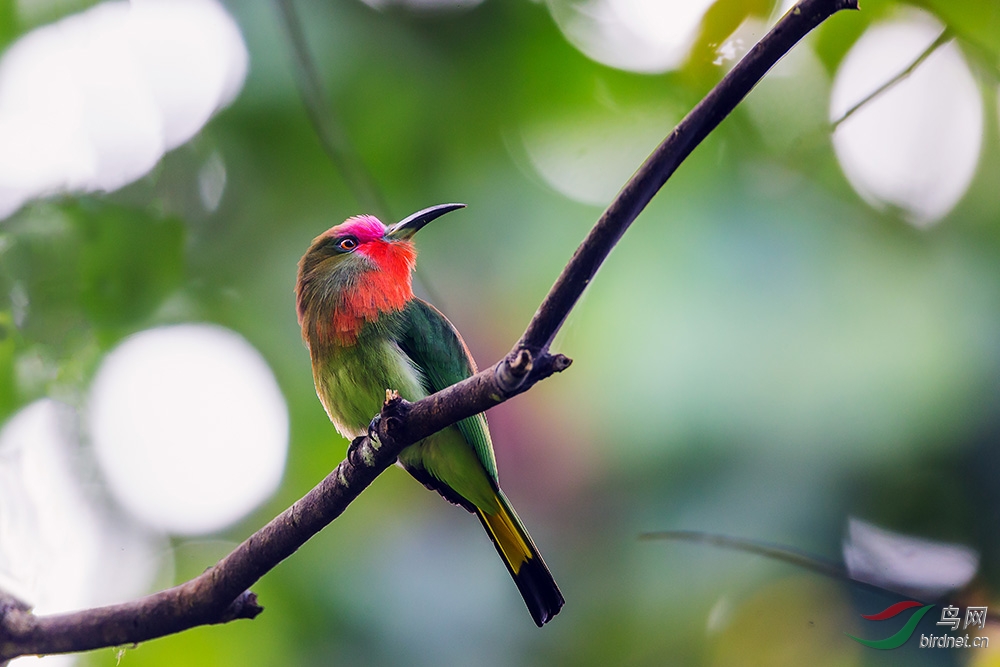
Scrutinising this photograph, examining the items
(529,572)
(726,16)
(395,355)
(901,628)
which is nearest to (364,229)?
(395,355)

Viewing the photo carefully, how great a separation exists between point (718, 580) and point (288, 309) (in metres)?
1.90

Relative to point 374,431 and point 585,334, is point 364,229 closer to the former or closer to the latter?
point 374,431

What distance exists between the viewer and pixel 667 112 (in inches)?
102

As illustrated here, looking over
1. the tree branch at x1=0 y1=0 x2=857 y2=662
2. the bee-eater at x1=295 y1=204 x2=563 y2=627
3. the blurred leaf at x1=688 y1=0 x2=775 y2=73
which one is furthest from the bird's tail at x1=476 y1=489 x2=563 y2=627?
the blurred leaf at x1=688 y1=0 x2=775 y2=73

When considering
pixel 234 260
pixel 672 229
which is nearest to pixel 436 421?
pixel 672 229

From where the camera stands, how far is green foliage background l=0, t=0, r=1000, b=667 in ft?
9.13

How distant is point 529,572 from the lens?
5.49ft

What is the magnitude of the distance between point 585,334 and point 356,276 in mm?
1191

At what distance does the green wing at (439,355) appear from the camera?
1809 mm

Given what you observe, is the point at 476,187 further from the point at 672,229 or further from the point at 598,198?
the point at 672,229

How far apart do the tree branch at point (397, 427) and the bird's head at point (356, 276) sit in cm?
33

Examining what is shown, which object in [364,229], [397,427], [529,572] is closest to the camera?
[397,427]

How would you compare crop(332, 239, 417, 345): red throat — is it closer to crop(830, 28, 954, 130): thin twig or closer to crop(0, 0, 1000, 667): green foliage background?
crop(0, 0, 1000, 667): green foliage background

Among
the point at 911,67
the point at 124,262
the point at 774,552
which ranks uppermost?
the point at 911,67
